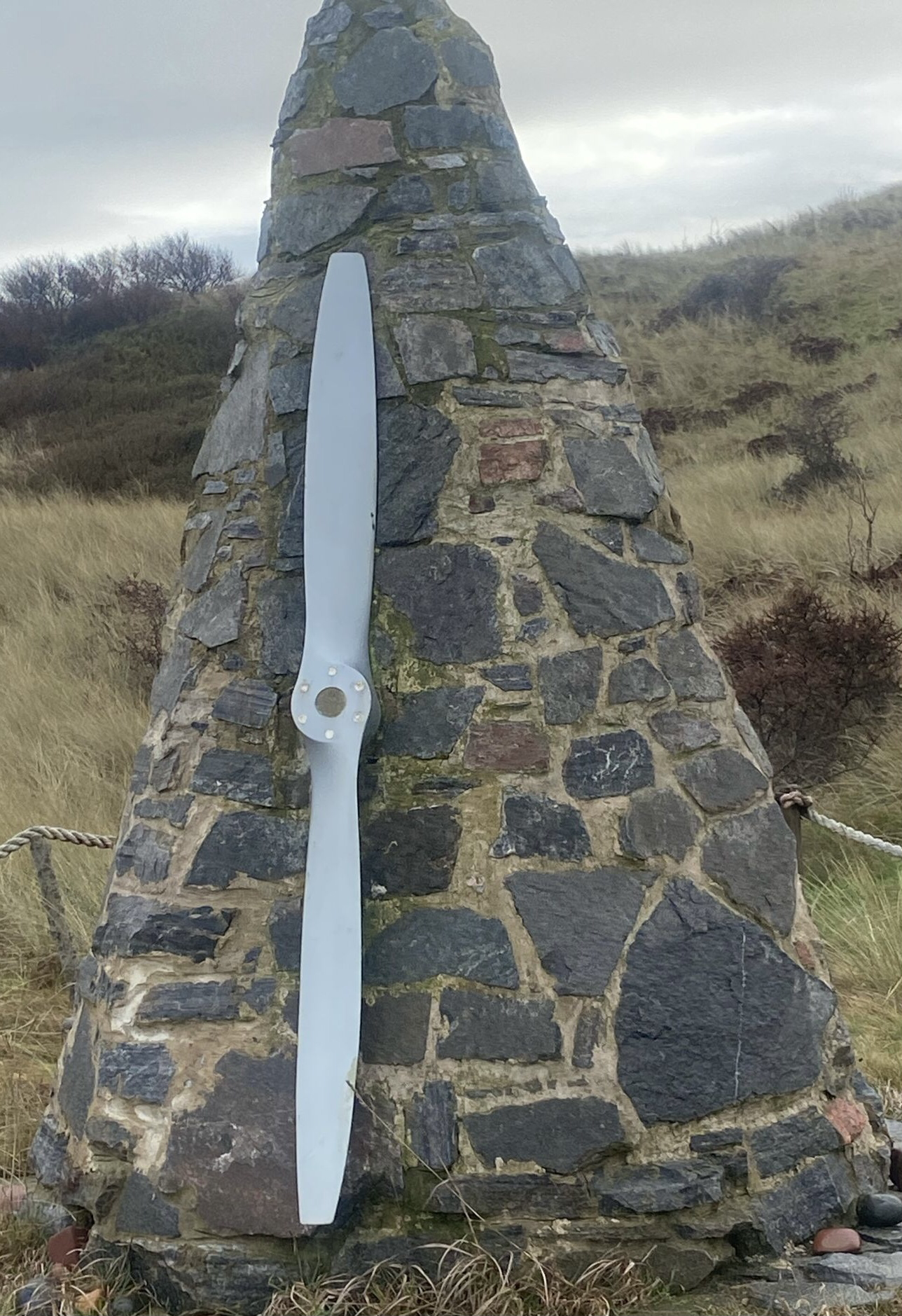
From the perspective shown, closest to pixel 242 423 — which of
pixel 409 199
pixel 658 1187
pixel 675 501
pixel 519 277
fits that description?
pixel 409 199

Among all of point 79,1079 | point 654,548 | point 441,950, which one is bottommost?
point 79,1079

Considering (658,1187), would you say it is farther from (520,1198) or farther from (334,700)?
(334,700)

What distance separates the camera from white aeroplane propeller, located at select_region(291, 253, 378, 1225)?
113 inches

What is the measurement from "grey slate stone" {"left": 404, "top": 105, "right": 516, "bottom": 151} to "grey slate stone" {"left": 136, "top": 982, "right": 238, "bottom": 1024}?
92.6 inches

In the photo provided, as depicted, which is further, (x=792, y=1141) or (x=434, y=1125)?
(x=792, y=1141)

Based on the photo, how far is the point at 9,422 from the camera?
1911 centimetres

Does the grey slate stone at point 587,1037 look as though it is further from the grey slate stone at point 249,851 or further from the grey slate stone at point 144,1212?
the grey slate stone at point 144,1212

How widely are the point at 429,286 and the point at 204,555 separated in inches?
39.2

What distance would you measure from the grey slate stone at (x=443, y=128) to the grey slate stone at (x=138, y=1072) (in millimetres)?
2545

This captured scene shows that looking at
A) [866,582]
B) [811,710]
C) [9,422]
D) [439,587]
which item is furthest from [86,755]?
[9,422]

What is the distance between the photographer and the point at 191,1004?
3.22 meters

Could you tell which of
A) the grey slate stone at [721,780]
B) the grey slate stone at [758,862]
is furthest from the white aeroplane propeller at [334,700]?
the grey slate stone at [758,862]

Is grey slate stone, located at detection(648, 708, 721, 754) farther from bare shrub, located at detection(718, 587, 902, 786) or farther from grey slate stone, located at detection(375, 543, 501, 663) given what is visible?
bare shrub, located at detection(718, 587, 902, 786)

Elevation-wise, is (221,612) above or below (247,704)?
above
